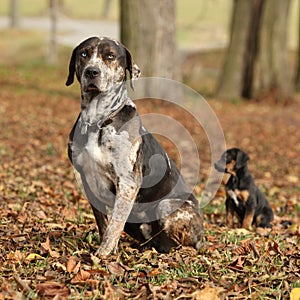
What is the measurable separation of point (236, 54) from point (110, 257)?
17.1 meters

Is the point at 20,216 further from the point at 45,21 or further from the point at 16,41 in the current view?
the point at 45,21

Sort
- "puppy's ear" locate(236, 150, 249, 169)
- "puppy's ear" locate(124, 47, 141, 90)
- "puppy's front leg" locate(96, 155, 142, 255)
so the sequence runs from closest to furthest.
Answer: "puppy's front leg" locate(96, 155, 142, 255) < "puppy's ear" locate(124, 47, 141, 90) < "puppy's ear" locate(236, 150, 249, 169)

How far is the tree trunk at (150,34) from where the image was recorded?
643 inches

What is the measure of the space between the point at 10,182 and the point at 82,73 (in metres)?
4.21

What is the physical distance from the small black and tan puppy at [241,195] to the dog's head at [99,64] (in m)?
3.03

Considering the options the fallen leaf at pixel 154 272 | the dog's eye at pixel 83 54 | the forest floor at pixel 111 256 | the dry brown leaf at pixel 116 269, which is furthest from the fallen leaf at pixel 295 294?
the dog's eye at pixel 83 54

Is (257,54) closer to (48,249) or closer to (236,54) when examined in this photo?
(236,54)

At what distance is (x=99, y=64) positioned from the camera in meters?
4.93

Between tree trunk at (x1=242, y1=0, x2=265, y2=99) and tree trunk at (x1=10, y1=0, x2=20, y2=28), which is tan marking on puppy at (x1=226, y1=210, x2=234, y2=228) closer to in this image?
tree trunk at (x1=242, y1=0, x2=265, y2=99)

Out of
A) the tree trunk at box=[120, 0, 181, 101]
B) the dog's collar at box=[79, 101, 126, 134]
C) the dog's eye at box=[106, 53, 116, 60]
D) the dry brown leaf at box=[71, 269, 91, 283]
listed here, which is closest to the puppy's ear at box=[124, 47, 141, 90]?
the dog's eye at box=[106, 53, 116, 60]

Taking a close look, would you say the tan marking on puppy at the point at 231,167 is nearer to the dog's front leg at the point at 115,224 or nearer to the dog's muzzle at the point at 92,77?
the dog's front leg at the point at 115,224

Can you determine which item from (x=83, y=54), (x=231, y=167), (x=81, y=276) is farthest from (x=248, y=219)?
(x=83, y=54)

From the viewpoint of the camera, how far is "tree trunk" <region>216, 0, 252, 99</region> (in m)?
21.3

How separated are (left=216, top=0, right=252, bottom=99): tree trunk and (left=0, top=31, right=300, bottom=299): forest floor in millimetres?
8627
